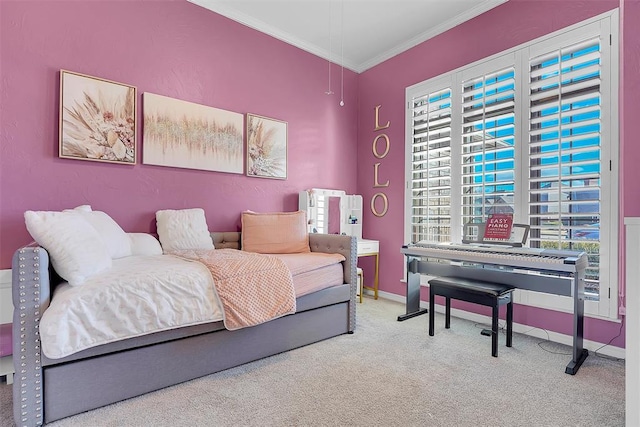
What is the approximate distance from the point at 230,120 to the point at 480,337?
290cm

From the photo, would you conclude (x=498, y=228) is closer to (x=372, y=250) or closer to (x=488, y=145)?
(x=488, y=145)

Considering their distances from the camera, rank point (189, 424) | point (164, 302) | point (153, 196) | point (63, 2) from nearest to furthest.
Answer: point (189, 424), point (164, 302), point (63, 2), point (153, 196)

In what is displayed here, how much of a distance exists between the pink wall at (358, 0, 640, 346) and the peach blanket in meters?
1.92

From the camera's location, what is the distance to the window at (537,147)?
226cm

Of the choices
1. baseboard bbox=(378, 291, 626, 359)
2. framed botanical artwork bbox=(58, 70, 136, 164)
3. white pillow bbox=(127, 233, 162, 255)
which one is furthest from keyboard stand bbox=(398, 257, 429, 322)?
framed botanical artwork bbox=(58, 70, 136, 164)

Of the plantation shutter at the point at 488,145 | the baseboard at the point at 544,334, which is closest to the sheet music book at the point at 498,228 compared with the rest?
the plantation shutter at the point at 488,145

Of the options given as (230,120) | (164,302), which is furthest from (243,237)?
(164,302)

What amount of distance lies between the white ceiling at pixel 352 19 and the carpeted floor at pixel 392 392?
117 inches

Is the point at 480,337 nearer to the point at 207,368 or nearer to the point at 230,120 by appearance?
the point at 207,368

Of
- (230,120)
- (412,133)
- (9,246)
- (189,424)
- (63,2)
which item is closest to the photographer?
(189,424)

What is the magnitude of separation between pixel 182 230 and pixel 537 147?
297cm

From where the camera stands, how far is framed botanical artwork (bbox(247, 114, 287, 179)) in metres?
3.25

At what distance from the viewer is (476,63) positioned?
301 cm

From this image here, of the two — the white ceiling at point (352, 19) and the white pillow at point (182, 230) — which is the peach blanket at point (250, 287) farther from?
the white ceiling at point (352, 19)
